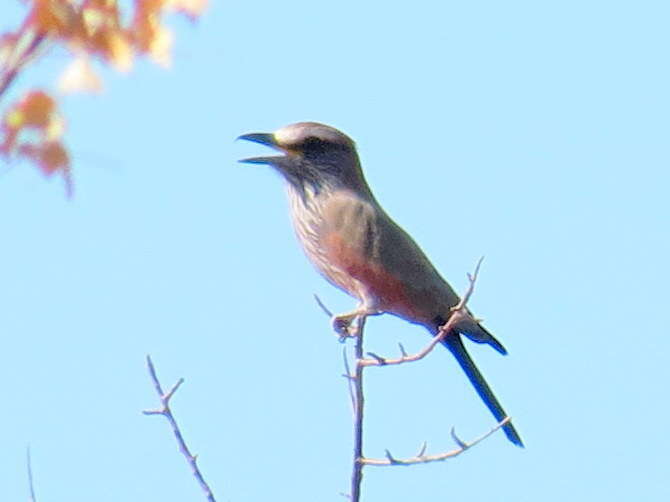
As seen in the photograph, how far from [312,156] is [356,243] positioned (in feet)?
1.85

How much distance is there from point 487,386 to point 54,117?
401cm

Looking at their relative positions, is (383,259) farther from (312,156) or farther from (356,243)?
(312,156)

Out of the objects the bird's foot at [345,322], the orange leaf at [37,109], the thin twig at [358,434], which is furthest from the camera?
the bird's foot at [345,322]

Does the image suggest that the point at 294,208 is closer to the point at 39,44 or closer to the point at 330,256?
the point at 330,256

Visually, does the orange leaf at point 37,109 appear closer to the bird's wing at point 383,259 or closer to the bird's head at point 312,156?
the bird's wing at point 383,259

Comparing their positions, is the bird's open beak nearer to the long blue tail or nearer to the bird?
the bird

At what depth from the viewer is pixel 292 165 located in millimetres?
6082

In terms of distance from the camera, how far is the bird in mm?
5664

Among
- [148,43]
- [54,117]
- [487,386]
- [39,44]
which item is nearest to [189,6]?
[148,43]

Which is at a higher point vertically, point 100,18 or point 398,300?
point 100,18

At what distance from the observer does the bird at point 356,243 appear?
5.66m

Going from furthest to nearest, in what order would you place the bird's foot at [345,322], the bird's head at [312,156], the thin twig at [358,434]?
the bird's head at [312,156], the bird's foot at [345,322], the thin twig at [358,434]

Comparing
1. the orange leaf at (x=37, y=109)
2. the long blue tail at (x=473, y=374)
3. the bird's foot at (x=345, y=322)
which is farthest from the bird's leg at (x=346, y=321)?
the orange leaf at (x=37, y=109)

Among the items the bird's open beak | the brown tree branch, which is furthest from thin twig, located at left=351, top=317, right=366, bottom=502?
the bird's open beak
